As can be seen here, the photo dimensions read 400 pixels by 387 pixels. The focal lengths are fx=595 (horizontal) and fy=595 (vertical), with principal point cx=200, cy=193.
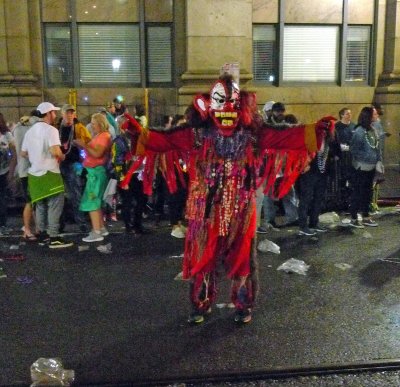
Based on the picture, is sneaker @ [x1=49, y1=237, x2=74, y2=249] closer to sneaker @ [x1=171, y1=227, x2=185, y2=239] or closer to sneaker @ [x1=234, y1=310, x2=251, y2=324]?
sneaker @ [x1=171, y1=227, x2=185, y2=239]

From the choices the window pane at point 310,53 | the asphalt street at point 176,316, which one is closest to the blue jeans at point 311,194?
the asphalt street at point 176,316

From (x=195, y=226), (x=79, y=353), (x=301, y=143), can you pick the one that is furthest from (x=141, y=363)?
(x=301, y=143)

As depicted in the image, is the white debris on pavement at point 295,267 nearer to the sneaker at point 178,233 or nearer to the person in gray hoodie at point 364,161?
the sneaker at point 178,233

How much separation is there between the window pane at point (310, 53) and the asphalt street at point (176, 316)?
682 centimetres

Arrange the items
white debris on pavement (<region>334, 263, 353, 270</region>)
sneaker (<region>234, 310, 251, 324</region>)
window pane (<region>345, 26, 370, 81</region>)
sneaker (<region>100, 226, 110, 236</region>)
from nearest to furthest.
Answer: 1. sneaker (<region>234, 310, 251, 324</region>)
2. white debris on pavement (<region>334, 263, 353, 270</region>)
3. sneaker (<region>100, 226, 110, 236</region>)
4. window pane (<region>345, 26, 370, 81</region>)

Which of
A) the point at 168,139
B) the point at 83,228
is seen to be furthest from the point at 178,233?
the point at 168,139

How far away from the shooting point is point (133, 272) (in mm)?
6512

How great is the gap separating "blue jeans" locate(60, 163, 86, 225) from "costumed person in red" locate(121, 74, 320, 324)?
362 centimetres

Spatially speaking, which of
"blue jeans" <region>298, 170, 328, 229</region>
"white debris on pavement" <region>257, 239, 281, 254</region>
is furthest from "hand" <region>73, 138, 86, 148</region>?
"blue jeans" <region>298, 170, 328, 229</region>

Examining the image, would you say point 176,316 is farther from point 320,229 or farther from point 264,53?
point 264,53

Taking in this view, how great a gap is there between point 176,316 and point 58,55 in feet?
29.6

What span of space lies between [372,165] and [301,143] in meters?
4.02

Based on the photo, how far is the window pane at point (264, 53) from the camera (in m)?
13.3

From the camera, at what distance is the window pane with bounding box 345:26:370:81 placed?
1361 cm
